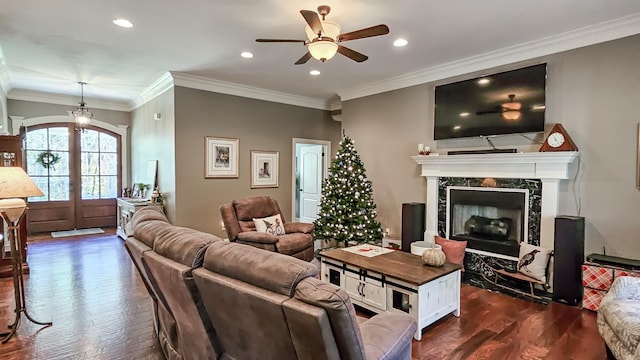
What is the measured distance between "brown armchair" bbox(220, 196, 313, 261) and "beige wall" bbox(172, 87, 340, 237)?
94 cm

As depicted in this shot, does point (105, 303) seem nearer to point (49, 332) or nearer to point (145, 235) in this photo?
point (49, 332)

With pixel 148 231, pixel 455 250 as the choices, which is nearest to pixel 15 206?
pixel 148 231

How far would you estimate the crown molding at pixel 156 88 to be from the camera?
17.8 feet

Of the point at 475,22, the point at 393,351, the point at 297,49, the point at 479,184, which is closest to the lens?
the point at 393,351

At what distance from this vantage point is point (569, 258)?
3502mm

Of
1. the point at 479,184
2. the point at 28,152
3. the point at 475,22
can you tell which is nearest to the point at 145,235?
the point at 475,22

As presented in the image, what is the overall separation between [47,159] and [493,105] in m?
8.48

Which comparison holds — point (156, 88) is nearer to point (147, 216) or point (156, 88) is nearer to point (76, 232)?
point (76, 232)

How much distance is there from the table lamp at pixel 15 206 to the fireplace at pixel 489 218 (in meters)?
4.70

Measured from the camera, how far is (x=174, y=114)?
5332 millimetres

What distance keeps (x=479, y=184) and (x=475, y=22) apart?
6.69 ft

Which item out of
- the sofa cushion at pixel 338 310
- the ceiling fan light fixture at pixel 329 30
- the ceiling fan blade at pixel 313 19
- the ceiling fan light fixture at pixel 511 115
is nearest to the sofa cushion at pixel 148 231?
the sofa cushion at pixel 338 310

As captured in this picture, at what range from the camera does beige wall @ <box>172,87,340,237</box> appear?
543 centimetres

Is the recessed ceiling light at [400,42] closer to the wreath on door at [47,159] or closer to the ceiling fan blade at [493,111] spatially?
the ceiling fan blade at [493,111]
